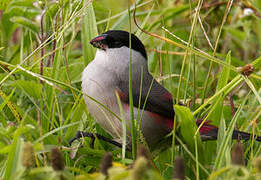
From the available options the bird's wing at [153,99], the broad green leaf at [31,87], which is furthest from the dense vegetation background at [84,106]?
the bird's wing at [153,99]

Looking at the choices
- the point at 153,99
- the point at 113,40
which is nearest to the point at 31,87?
the point at 113,40

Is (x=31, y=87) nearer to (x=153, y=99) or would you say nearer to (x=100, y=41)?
(x=100, y=41)

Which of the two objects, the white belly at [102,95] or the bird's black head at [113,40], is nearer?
the white belly at [102,95]

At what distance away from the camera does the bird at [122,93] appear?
1.99 meters

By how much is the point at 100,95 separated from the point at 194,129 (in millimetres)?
475

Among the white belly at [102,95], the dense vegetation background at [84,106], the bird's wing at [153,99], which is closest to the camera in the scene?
the dense vegetation background at [84,106]

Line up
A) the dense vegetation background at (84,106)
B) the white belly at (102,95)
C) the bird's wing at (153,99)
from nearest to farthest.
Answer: the dense vegetation background at (84,106) < the white belly at (102,95) < the bird's wing at (153,99)

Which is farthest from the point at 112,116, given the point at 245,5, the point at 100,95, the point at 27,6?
the point at 245,5

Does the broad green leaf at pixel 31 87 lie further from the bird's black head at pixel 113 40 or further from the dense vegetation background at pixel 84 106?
the bird's black head at pixel 113 40

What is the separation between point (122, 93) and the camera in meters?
2.03

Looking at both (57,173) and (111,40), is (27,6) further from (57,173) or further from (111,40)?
(57,173)

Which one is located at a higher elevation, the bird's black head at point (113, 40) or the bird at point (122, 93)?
the bird's black head at point (113, 40)

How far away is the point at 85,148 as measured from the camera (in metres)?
1.81

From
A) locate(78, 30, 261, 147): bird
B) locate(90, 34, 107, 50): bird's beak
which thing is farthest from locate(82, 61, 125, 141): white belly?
locate(90, 34, 107, 50): bird's beak
